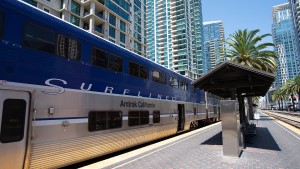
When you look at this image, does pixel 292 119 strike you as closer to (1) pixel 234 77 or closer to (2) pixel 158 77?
(1) pixel 234 77

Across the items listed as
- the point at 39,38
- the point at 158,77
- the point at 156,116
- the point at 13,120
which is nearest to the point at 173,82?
the point at 158,77

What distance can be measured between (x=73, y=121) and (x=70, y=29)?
10.4 ft

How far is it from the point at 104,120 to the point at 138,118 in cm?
277

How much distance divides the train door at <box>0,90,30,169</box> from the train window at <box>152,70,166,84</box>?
8217 millimetres

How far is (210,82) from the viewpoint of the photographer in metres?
11.4

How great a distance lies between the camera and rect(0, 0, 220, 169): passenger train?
5629 mm

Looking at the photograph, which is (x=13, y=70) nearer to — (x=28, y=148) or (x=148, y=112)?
(x=28, y=148)

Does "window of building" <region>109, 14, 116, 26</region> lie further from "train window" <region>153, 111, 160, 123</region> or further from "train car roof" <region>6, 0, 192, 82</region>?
"train car roof" <region>6, 0, 192, 82</region>

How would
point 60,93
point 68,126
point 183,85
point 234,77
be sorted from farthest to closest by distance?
point 183,85 < point 234,77 < point 68,126 < point 60,93

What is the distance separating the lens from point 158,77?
13875 mm

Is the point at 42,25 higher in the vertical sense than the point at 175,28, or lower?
lower

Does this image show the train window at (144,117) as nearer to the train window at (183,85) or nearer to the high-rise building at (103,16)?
the train window at (183,85)

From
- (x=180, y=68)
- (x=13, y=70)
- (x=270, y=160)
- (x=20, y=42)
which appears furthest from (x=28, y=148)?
(x=180, y=68)

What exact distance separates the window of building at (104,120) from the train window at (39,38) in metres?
2.70
